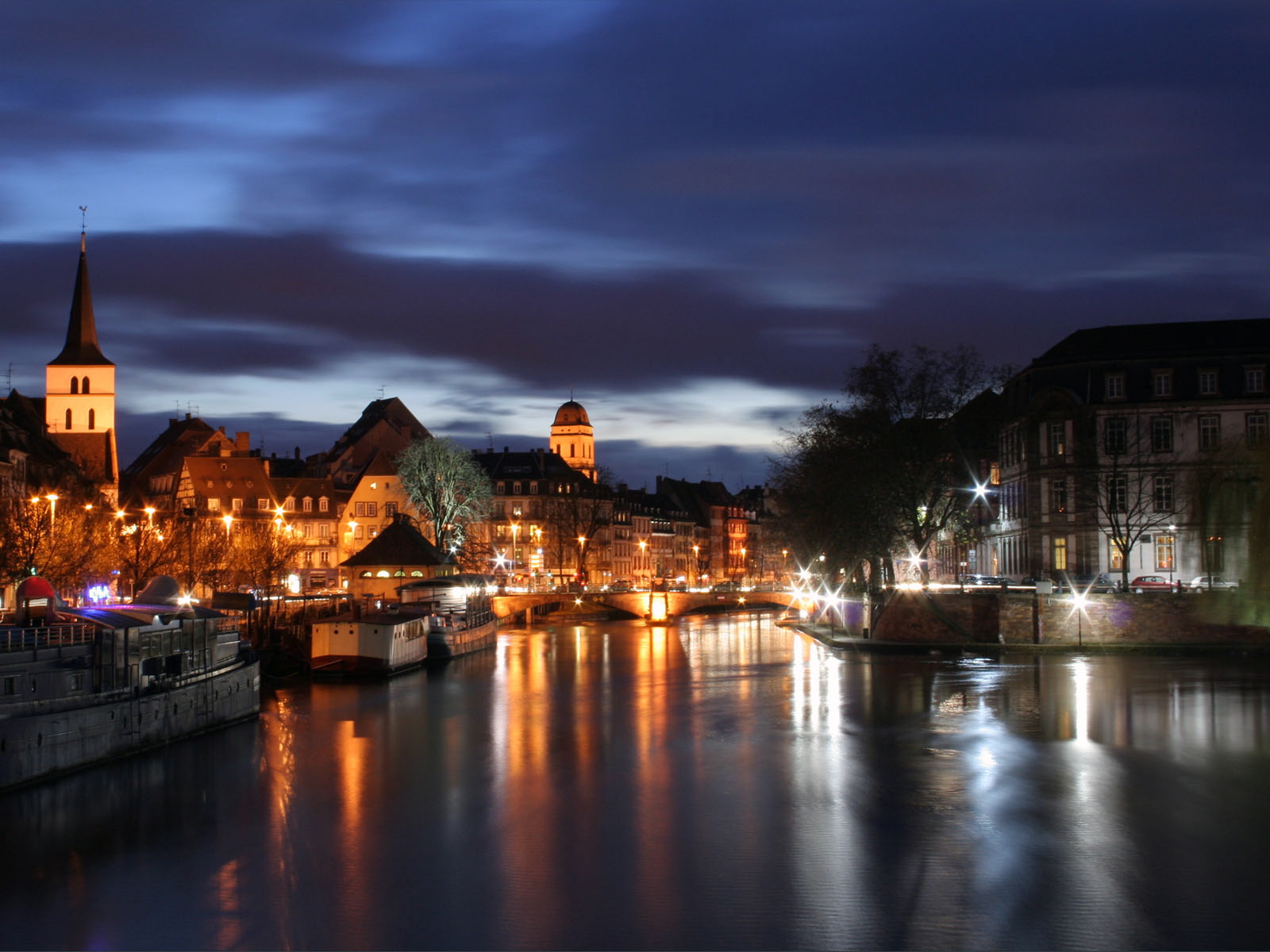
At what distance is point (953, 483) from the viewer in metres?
62.6

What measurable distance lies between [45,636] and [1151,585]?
44.3 m

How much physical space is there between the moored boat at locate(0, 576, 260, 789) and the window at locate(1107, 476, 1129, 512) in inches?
1444

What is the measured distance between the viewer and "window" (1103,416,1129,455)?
63094 mm

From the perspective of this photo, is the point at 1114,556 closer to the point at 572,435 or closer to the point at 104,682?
the point at 104,682

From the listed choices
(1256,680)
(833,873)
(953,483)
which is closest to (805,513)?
(953,483)

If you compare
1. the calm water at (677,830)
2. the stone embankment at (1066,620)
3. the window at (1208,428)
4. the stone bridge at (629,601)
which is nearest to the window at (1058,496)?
the window at (1208,428)

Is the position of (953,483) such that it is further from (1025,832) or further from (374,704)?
(1025,832)

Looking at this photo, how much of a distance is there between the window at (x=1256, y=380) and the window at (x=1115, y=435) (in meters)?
5.44

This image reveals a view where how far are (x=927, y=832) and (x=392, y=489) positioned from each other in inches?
3283

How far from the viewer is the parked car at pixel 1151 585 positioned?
2261 inches

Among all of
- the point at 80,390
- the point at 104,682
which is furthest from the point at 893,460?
the point at 80,390

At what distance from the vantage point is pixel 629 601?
9681 centimetres

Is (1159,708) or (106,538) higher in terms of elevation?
(106,538)

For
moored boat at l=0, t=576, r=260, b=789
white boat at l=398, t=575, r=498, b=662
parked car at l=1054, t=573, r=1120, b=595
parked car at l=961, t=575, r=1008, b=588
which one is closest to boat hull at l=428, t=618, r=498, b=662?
white boat at l=398, t=575, r=498, b=662
